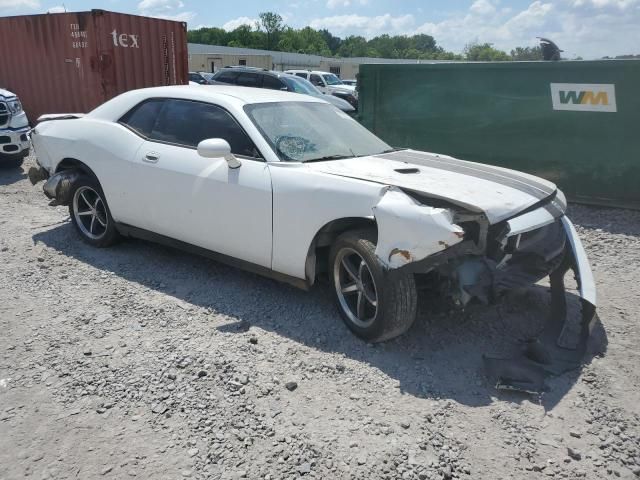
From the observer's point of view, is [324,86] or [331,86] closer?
[324,86]

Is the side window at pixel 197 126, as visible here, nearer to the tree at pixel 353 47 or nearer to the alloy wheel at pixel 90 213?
the alloy wheel at pixel 90 213

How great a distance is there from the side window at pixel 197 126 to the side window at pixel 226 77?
13065 millimetres

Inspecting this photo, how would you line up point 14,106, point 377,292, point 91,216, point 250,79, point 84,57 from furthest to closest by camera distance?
point 250,79 < point 84,57 < point 14,106 < point 91,216 < point 377,292

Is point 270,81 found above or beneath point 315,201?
above

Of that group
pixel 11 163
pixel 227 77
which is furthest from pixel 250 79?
pixel 11 163

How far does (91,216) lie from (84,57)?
6.76m

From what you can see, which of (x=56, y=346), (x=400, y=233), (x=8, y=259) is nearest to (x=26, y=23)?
(x=8, y=259)

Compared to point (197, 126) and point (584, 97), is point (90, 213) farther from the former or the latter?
point (584, 97)

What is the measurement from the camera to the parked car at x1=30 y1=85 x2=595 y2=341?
10.5ft

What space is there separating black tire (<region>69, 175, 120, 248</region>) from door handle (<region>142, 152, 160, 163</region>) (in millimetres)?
778

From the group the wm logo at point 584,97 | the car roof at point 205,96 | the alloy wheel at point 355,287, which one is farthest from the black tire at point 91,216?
the wm logo at point 584,97

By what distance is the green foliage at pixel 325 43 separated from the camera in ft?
337

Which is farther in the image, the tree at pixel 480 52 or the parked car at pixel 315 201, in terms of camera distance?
the tree at pixel 480 52

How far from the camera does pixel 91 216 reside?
5414mm
